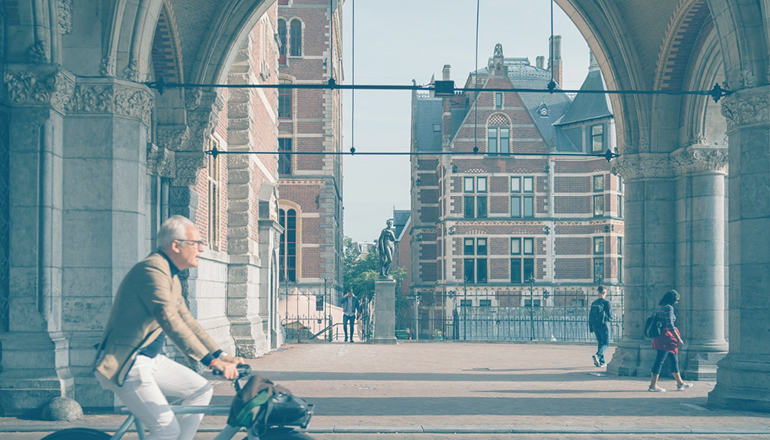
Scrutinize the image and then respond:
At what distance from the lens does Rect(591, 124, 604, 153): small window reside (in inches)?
1736

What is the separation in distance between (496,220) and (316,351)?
79.3ft

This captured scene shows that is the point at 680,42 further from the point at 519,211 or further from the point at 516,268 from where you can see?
the point at 516,268

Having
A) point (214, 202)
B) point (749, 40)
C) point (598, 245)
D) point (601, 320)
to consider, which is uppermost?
point (749, 40)

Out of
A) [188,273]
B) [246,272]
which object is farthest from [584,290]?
[188,273]

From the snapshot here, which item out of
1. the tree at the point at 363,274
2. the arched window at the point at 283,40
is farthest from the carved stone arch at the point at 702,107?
the tree at the point at 363,274

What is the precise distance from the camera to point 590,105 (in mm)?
44656

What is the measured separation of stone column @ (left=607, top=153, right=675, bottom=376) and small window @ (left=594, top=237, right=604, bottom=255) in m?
30.2

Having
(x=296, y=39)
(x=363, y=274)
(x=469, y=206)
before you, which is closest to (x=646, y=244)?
(x=469, y=206)

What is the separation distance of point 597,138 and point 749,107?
35486 mm

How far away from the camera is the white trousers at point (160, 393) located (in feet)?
12.9

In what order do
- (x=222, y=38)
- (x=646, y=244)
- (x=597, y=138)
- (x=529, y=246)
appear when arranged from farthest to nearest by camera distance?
(x=597, y=138) < (x=529, y=246) < (x=646, y=244) < (x=222, y=38)

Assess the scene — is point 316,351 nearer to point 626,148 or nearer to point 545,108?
point 626,148

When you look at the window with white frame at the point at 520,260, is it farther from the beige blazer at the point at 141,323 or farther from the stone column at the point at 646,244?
the beige blazer at the point at 141,323

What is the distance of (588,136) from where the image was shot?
44.8 metres
